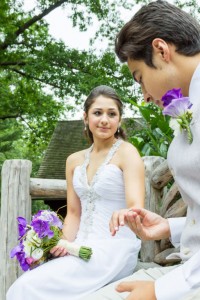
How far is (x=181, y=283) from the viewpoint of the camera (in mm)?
1488

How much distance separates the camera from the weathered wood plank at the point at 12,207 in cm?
382

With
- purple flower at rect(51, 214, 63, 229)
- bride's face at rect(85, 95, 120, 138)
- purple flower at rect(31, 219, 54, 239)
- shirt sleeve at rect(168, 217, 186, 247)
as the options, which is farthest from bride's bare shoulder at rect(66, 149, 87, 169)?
shirt sleeve at rect(168, 217, 186, 247)

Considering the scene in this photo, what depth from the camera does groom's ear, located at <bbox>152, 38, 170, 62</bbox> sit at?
1.80 metres

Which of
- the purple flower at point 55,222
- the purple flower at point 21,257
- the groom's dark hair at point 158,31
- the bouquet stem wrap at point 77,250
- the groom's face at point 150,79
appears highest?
the groom's dark hair at point 158,31

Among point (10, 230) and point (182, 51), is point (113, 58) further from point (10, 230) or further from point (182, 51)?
point (182, 51)

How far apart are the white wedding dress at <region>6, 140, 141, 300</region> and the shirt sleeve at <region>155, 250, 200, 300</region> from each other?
1487 mm

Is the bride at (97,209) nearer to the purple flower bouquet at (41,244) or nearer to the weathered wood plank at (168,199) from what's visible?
the purple flower bouquet at (41,244)

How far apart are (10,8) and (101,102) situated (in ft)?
42.6

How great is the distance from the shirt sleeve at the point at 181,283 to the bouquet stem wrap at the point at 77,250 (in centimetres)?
149

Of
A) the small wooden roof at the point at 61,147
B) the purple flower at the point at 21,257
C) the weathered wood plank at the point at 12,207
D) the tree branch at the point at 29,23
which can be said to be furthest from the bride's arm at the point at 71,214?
the small wooden roof at the point at 61,147

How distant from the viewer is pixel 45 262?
3.09 m

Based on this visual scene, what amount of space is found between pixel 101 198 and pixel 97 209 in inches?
2.7

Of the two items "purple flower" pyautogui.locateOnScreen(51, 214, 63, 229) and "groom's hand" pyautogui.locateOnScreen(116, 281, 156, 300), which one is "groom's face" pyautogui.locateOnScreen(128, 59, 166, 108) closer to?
"groom's hand" pyautogui.locateOnScreen(116, 281, 156, 300)

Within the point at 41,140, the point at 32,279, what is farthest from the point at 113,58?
the point at 32,279
